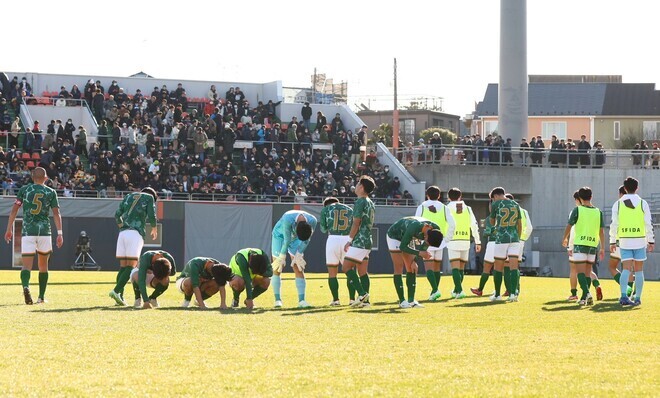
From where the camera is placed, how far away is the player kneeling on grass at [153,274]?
19188 mm

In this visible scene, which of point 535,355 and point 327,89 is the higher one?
point 327,89

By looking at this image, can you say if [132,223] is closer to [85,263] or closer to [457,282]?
[457,282]

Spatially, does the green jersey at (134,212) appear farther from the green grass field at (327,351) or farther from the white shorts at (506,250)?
the white shorts at (506,250)

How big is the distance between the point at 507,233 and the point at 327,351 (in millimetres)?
11950

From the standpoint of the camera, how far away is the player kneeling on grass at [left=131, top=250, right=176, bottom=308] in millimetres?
19188

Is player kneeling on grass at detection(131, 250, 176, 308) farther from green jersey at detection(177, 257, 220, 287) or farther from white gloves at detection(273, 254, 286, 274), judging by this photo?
white gloves at detection(273, 254, 286, 274)

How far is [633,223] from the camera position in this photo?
Answer: 2150 centimetres

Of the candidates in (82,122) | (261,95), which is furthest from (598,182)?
(82,122)

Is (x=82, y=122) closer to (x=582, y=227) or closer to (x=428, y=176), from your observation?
(x=428, y=176)

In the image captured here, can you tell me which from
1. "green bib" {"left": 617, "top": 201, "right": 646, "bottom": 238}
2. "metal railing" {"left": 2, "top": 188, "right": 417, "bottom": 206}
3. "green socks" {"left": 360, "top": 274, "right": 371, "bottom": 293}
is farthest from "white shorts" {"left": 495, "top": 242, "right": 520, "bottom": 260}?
"metal railing" {"left": 2, "top": 188, "right": 417, "bottom": 206}

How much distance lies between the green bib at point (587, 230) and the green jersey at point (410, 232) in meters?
3.90

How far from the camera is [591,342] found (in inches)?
553

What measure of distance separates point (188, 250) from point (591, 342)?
118ft

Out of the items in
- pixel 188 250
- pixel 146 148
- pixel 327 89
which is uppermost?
pixel 327 89
